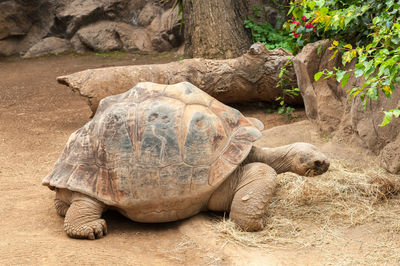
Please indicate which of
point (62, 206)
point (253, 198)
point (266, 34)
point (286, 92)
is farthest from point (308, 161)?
point (266, 34)

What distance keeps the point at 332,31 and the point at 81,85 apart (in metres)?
3.25

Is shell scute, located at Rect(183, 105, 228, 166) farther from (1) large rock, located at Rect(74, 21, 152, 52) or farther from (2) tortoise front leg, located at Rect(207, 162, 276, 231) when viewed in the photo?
(1) large rock, located at Rect(74, 21, 152, 52)

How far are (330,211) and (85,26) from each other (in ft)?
33.1

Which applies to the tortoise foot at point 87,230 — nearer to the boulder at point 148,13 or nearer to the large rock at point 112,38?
the large rock at point 112,38

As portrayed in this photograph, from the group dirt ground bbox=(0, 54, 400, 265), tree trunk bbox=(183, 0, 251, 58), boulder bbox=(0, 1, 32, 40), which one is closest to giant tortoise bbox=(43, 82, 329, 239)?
dirt ground bbox=(0, 54, 400, 265)

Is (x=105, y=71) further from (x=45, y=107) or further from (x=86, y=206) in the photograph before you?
(x=86, y=206)

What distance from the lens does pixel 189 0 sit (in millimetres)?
7867

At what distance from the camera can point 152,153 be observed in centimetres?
369

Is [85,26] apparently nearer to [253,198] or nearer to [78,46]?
[78,46]

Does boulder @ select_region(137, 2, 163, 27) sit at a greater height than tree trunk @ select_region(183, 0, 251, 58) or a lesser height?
lesser

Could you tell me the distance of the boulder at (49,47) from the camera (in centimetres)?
1216

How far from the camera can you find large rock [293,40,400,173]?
14.8 ft

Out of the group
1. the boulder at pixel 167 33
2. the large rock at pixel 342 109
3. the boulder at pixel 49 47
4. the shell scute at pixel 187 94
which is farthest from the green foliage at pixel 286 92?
the boulder at pixel 49 47

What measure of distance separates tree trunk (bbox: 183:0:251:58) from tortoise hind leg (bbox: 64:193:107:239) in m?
4.52
